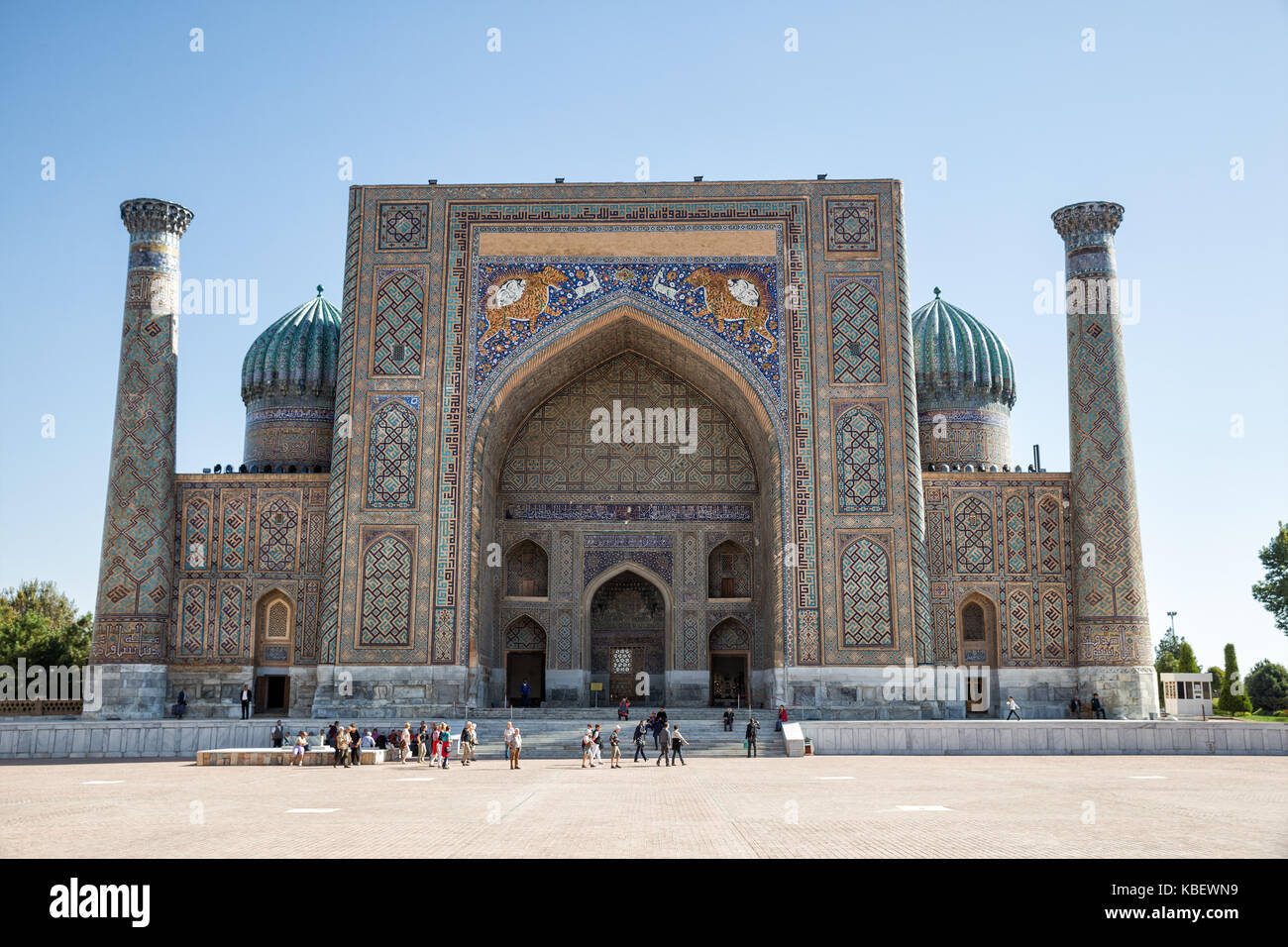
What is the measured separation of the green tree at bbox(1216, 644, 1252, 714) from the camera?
22.9 meters

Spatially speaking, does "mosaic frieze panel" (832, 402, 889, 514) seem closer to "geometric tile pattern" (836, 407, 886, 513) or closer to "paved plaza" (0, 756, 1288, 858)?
"geometric tile pattern" (836, 407, 886, 513)

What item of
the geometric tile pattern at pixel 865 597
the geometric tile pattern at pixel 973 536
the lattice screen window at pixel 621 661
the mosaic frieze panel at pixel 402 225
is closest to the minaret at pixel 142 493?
the mosaic frieze panel at pixel 402 225

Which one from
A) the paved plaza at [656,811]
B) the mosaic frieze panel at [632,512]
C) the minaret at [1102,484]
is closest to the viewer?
the paved plaza at [656,811]

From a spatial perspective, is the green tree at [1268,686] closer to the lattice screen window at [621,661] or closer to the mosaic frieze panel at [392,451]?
the lattice screen window at [621,661]

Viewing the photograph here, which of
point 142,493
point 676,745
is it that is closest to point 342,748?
point 676,745

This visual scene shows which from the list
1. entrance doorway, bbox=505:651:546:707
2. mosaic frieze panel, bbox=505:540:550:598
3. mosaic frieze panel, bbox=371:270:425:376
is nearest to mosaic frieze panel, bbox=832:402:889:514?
mosaic frieze panel, bbox=505:540:550:598

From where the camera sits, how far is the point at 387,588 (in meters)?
14.9

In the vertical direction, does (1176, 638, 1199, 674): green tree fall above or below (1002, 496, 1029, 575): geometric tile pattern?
below

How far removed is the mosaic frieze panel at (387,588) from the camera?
14.8 meters

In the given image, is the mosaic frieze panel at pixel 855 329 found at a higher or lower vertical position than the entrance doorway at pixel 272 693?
higher

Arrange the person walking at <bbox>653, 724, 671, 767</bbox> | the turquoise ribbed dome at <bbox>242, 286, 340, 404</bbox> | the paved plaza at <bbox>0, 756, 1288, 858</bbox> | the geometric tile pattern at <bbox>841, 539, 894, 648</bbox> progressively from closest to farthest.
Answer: the paved plaza at <bbox>0, 756, 1288, 858</bbox>
the person walking at <bbox>653, 724, 671, 767</bbox>
the geometric tile pattern at <bbox>841, 539, 894, 648</bbox>
the turquoise ribbed dome at <bbox>242, 286, 340, 404</bbox>

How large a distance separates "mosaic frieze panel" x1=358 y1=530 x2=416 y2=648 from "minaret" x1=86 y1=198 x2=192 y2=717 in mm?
2811

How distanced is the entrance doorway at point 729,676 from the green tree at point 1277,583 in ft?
38.7
